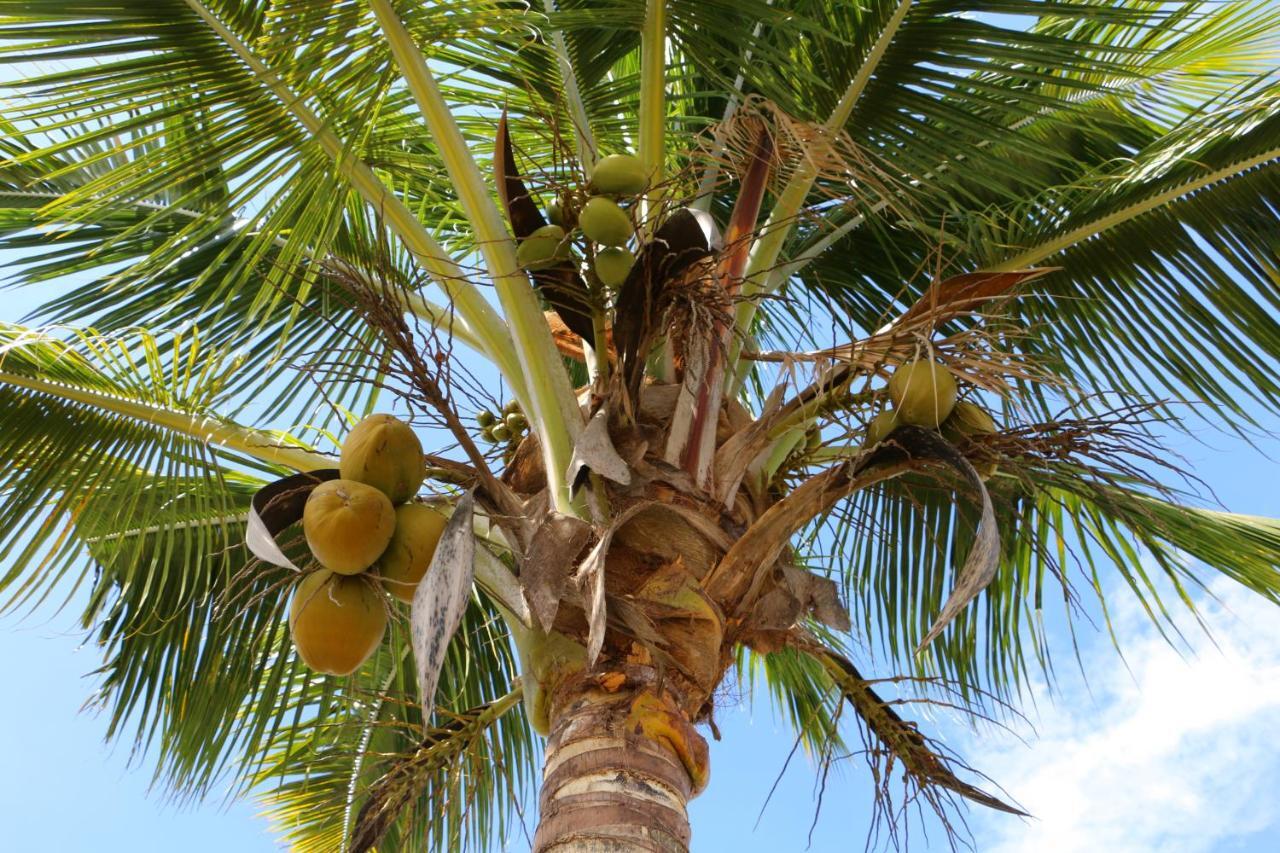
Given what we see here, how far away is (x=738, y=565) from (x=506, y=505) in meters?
0.48

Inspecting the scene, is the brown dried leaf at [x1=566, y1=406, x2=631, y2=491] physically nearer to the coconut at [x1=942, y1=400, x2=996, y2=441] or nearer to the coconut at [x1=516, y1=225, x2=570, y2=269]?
the coconut at [x1=516, y1=225, x2=570, y2=269]

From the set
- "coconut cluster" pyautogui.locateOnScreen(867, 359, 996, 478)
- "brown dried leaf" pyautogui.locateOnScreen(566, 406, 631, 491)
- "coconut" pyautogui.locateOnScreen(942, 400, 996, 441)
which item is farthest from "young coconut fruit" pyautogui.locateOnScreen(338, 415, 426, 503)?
"coconut" pyautogui.locateOnScreen(942, 400, 996, 441)

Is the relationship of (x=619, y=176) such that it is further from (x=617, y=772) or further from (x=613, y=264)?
(x=617, y=772)

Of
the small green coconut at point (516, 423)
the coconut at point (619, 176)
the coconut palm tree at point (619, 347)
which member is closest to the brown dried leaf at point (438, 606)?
the coconut palm tree at point (619, 347)

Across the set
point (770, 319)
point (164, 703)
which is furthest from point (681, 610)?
point (770, 319)

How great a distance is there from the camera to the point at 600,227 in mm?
2498

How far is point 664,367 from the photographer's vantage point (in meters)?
3.01

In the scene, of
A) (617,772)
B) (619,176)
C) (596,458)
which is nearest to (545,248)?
(619,176)

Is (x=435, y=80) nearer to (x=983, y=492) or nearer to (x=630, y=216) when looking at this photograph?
(x=630, y=216)

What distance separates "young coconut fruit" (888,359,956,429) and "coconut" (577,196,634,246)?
0.63 metres

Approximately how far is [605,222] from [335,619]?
950 mm

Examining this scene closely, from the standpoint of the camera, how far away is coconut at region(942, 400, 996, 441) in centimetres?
253

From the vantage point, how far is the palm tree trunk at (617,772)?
2.12 meters

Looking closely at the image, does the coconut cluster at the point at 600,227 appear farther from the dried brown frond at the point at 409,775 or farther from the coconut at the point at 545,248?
the dried brown frond at the point at 409,775
